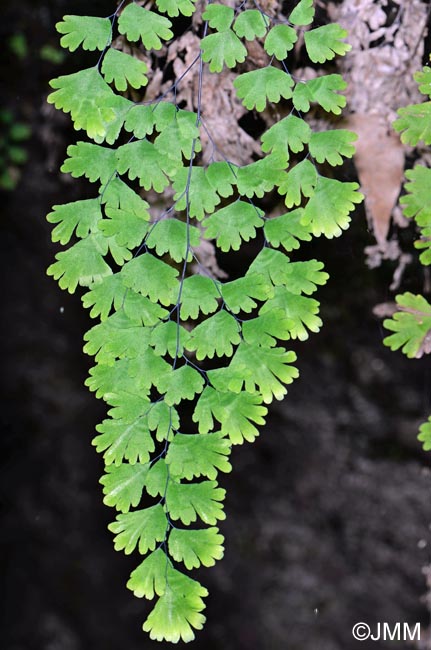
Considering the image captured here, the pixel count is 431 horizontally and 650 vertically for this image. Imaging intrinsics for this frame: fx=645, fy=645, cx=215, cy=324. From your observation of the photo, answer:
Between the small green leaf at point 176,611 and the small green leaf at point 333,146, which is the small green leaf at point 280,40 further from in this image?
the small green leaf at point 176,611

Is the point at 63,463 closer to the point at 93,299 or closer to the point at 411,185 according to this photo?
the point at 93,299

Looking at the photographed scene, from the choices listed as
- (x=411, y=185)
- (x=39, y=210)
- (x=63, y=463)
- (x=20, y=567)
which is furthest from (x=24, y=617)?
(x=411, y=185)

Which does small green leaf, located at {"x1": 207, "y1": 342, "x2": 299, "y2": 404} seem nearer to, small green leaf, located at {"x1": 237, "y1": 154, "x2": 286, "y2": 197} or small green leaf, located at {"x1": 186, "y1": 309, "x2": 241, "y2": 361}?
small green leaf, located at {"x1": 186, "y1": 309, "x2": 241, "y2": 361}

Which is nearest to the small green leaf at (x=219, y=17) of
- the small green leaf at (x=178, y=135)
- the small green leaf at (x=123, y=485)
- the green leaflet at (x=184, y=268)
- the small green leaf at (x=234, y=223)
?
the green leaflet at (x=184, y=268)

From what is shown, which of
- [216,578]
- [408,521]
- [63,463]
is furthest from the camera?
[63,463]

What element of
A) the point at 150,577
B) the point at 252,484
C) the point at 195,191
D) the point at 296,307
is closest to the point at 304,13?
the point at 195,191

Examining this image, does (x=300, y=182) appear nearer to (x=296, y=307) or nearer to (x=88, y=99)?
(x=296, y=307)

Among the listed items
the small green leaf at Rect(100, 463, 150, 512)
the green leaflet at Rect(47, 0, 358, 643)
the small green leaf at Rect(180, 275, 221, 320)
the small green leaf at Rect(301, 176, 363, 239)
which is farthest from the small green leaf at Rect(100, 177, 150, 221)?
the small green leaf at Rect(100, 463, 150, 512)

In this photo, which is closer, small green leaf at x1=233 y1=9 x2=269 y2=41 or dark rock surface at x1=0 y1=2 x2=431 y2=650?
small green leaf at x1=233 y1=9 x2=269 y2=41
